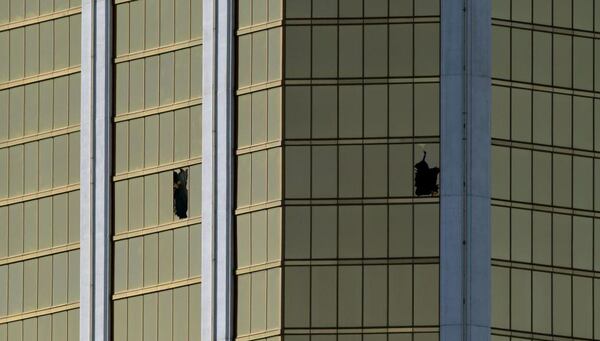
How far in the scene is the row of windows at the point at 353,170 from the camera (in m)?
139

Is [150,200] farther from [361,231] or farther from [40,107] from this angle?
[361,231]

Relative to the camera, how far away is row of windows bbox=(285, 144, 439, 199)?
457ft

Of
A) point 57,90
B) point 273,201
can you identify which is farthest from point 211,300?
point 57,90

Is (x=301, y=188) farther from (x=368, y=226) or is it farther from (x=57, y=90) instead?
(x=57, y=90)

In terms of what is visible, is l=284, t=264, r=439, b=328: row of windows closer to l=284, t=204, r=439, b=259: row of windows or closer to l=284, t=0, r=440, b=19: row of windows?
l=284, t=204, r=439, b=259: row of windows

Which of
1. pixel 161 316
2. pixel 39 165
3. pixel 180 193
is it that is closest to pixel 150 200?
pixel 180 193

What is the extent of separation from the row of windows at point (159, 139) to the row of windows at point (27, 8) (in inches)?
283

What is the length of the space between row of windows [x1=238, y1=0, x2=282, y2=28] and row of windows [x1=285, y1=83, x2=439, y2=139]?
3483mm

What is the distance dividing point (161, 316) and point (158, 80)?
36.1ft

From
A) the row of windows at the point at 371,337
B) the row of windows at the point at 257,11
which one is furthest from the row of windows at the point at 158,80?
the row of windows at the point at 371,337
